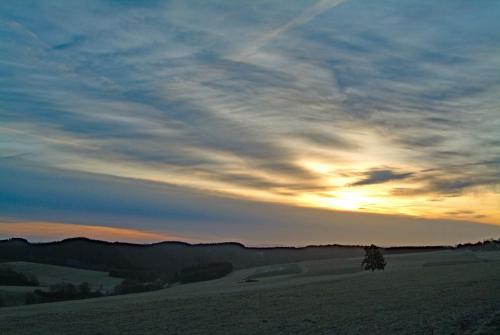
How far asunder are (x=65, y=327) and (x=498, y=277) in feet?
162

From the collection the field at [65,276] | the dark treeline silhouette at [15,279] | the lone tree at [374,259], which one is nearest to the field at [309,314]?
the lone tree at [374,259]

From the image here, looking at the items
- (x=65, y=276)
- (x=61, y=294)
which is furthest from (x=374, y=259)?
(x=65, y=276)

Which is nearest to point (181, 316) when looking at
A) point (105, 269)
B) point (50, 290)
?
point (50, 290)

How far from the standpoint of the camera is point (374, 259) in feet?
393

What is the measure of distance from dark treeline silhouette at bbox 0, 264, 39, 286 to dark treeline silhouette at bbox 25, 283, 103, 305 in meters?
19.3

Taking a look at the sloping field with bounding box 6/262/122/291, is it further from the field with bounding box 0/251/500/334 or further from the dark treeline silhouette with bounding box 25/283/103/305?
the field with bounding box 0/251/500/334

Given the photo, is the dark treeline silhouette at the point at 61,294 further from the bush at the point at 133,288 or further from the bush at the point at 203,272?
Answer: the bush at the point at 203,272

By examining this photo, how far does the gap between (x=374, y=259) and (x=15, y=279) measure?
84231 mm

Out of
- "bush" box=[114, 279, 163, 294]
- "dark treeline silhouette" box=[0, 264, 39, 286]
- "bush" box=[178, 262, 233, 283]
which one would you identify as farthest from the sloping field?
"bush" box=[178, 262, 233, 283]

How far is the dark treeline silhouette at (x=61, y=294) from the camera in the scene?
97.4 metres

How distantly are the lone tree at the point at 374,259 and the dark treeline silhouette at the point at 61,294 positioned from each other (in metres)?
59.0

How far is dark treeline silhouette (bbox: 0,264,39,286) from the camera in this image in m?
125

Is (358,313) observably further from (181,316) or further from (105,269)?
(105,269)

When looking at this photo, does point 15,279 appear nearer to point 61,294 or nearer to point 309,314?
point 61,294
